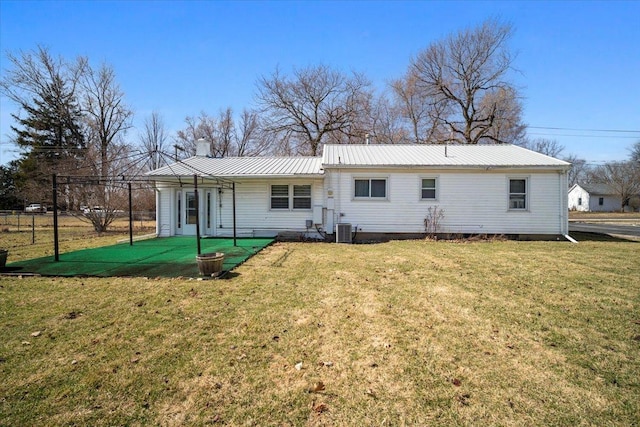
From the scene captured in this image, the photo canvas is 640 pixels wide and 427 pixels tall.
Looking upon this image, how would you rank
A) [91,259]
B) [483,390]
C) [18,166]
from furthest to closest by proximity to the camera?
1. [18,166]
2. [91,259]
3. [483,390]

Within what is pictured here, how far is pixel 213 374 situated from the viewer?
311cm

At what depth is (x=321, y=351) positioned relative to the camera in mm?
3596

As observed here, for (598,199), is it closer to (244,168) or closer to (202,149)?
(244,168)

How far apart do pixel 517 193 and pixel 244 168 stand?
40.0 ft

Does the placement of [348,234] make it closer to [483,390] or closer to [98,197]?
[483,390]

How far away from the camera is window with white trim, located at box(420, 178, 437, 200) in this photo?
1363 cm

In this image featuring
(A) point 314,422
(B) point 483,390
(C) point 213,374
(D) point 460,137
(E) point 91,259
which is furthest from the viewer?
(D) point 460,137

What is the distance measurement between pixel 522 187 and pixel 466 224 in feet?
9.59

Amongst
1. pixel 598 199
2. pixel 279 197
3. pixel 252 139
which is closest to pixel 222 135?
pixel 252 139

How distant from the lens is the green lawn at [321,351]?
2.59m

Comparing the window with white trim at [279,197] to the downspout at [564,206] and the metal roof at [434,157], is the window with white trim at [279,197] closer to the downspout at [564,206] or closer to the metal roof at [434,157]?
the metal roof at [434,157]

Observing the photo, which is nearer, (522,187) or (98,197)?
(522,187)

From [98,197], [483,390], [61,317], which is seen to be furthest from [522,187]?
[98,197]

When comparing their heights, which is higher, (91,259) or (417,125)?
(417,125)
